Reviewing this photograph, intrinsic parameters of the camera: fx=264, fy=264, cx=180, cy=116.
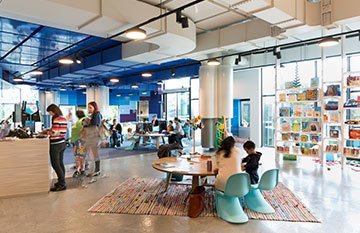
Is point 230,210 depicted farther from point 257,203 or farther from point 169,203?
point 169,203

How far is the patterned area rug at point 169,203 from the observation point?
3.93m

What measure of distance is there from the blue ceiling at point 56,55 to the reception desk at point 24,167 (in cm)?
295

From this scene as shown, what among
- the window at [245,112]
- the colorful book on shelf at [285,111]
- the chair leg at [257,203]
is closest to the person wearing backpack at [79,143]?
the chair leg at [257,203]

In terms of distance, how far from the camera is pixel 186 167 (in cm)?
432

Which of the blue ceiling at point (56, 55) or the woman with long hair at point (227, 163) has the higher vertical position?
the blue ceiling at point (56, 55)

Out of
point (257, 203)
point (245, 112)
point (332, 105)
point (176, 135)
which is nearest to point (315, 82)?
point (332, 105)

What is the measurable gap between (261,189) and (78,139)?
14.7ft

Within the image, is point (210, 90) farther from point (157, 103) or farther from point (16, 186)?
point (157, 103)

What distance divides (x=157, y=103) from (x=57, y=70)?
6904 mm

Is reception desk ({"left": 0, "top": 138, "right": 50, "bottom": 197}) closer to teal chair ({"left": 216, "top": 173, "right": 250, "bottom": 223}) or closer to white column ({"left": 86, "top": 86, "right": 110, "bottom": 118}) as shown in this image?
teal chair ({"left": 216, "top": 173, "right": 250, "bottom": 223})

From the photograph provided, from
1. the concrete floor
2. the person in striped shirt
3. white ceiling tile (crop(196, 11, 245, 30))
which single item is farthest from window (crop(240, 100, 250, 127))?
the person in striped shirt

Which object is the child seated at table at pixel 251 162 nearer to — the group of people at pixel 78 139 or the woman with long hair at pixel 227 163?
the woman with long hair at pixel 227 163

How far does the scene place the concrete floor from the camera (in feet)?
11.4

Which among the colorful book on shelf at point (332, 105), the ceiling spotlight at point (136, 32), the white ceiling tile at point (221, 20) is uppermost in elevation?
the white ceiling tile at point (221, 20)
